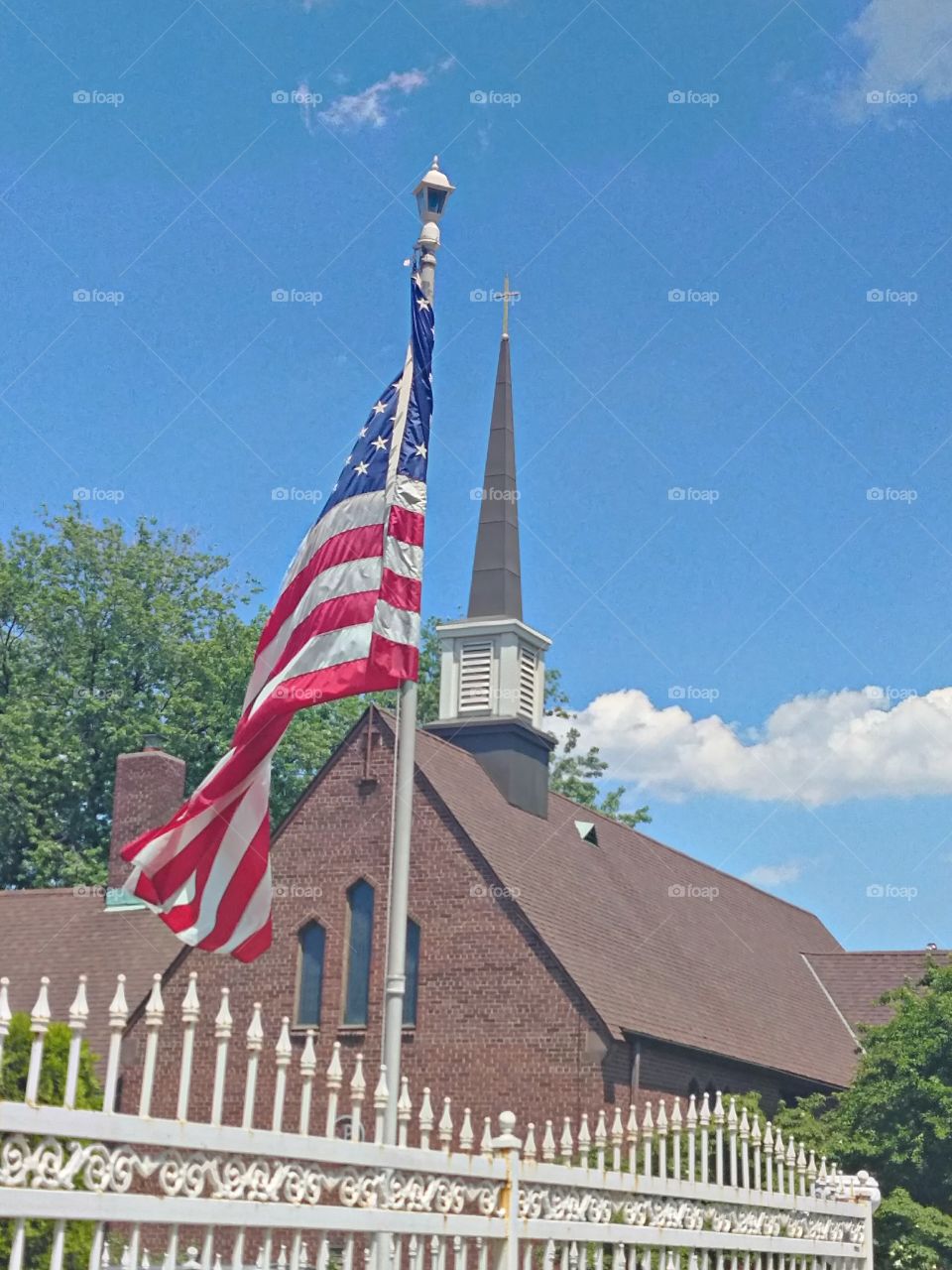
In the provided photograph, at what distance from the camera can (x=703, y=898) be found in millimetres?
34594

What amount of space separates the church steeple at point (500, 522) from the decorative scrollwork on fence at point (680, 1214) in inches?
736

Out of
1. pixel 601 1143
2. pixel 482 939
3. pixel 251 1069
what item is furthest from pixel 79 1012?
pixel 482 939

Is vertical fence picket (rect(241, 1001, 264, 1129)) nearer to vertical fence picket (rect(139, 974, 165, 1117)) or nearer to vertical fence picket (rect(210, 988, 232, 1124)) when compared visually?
vertical fence picket (rect(210, 988, 232, 1124))

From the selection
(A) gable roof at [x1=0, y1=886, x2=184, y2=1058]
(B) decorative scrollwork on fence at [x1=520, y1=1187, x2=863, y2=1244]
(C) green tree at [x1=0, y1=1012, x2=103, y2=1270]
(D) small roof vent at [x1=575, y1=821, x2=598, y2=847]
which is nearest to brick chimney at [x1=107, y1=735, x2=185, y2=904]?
(A) gable roof at [x1=0, y1=886, x2=184, y2=1058]

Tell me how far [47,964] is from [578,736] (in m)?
30.1

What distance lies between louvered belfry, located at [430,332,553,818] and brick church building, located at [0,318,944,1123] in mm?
40

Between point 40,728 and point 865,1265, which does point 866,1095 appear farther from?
point 40,728

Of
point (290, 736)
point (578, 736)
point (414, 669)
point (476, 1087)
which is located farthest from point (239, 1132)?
point (578, 736)

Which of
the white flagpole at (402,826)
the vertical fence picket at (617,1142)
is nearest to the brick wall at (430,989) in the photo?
the vertical fence picket at (617,1142)

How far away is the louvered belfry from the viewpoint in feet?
93.7

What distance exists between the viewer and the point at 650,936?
93.6 feet

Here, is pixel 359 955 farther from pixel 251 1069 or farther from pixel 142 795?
pixel 251 1069

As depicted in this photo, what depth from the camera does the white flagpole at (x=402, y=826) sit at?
836 centimetres

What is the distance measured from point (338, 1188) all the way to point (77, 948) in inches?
936
